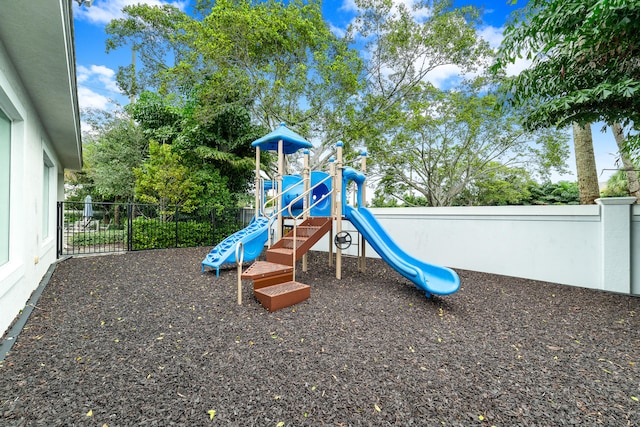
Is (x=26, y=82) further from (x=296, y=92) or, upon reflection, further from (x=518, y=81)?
(x=296, y=92)

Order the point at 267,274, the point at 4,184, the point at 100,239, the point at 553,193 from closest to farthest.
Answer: the point at 4,184, the point at 267,274, the point at 100,239, the point at 553,193

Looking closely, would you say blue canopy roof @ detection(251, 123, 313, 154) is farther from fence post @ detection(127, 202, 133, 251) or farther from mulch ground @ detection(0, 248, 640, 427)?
fence post @ detection(127, 202, 133, 251)

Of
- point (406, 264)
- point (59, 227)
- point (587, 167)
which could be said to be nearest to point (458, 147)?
point (587, 167)

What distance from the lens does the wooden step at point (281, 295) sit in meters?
3.40

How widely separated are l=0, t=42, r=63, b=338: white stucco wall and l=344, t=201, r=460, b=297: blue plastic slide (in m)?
4.52

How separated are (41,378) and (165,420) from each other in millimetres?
1161

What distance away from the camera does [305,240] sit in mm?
4547

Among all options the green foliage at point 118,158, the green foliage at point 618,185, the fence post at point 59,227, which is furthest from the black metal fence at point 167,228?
the green foliage at point 618,185

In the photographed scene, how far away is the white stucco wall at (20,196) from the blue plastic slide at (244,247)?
250 cm

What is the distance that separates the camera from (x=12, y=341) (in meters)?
2.49

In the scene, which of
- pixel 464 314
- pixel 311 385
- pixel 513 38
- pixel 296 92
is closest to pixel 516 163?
pixel 296 92

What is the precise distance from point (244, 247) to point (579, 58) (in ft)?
20.6

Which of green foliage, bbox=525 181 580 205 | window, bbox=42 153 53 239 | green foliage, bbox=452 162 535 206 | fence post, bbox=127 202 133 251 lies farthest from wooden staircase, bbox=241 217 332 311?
green foliage, bbox=525 181 580 205

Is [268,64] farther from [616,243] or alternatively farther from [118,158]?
[616,243]
